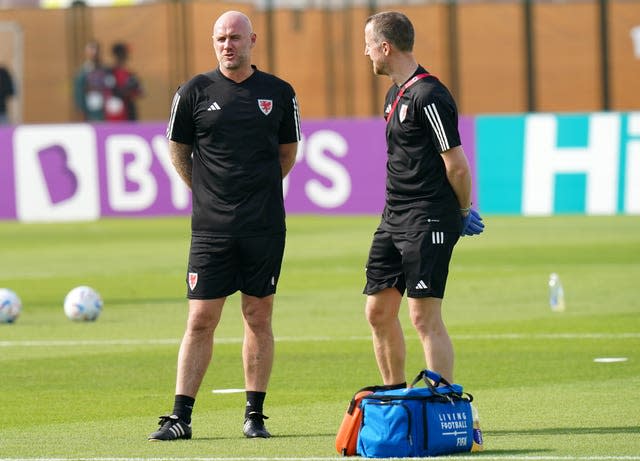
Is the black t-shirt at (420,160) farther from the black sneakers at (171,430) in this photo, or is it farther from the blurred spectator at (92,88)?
the blurred spectator at (92,88)

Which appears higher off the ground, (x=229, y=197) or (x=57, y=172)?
(x=57, y=172)

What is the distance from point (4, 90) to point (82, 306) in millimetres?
16199

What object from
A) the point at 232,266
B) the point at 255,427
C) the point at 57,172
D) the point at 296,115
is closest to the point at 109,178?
the point at 57,172

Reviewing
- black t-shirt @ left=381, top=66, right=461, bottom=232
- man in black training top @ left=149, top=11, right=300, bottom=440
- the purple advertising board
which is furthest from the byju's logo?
black t-shirt @ left=381, top=66, right=461, bottom=232

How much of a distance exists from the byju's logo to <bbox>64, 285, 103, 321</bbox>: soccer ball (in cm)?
1171

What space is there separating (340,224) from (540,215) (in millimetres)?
3068

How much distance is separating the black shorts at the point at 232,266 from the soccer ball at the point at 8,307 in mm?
5942

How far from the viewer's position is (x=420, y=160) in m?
9.20

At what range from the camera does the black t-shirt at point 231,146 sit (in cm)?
939

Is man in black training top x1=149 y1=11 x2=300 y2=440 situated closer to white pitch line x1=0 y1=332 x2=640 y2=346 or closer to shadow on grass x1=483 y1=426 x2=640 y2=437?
shadow on grass x1=483 y1=426 x2=640 y2=437

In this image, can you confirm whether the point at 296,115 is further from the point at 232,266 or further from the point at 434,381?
the point at 434,381

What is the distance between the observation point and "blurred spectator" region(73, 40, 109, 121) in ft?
102

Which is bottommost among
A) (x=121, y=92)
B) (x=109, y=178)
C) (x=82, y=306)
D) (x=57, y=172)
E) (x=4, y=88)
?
(x=82, y=306)

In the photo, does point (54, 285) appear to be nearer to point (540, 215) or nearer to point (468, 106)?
point (540, 215)
